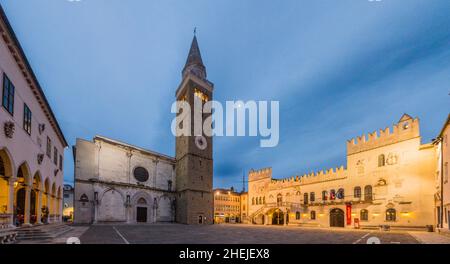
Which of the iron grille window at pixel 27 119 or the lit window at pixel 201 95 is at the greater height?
the lit window at pixel 201 95

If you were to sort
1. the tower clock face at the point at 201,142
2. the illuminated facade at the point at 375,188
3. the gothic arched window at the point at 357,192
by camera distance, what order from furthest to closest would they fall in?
the tower clock face at the point at 201,142, the gothic arched window at the point at 357,192, the illuminated facade at the point at 375,188

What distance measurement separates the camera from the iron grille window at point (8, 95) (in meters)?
11.2

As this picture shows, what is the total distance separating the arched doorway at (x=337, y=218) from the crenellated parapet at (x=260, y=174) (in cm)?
1543

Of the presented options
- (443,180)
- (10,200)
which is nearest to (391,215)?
(443,180)

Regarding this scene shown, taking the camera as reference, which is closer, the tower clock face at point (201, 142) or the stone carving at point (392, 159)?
the stone carving at point (392, 159)

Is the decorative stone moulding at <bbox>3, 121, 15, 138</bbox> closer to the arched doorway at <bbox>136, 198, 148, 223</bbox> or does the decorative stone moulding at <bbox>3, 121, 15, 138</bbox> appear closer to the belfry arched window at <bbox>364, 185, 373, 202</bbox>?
the arched doorway at <bbox>136, 198, 148, 223</bbox>

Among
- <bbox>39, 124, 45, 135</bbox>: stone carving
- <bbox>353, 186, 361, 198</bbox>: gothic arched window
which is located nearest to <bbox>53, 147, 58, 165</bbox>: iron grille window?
<bbox>39, 124, 45, 135</bbox>: stone carving

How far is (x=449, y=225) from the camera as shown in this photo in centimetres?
2025

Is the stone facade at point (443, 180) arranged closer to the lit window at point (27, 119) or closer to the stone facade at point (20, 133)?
the stone facade at point (20, 133)

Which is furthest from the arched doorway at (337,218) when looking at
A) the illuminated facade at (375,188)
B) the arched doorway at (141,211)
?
the arched doorway at (141,211)

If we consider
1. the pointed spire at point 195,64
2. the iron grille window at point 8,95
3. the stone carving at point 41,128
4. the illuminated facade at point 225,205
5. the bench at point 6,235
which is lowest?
the illuminated facade at point 225,205

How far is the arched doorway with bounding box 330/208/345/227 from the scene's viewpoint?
35.0 meters
